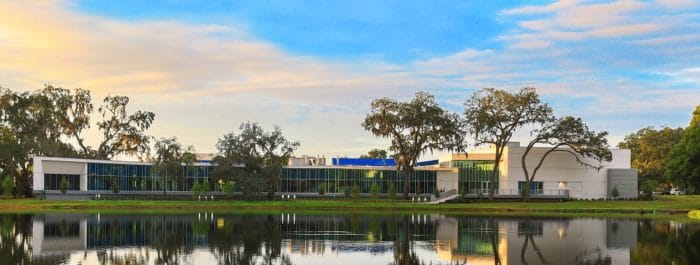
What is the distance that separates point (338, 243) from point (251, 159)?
5281 centimetres

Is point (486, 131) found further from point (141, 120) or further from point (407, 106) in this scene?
point (141, 120)

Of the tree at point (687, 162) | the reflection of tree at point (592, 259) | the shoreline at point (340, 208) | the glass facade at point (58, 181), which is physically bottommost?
the shoreline at point (340, 208)

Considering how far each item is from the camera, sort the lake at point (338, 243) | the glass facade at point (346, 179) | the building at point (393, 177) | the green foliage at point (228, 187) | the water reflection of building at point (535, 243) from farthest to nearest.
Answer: the glass facade at point (346, 179)
the building at point (393, 177)
the green foliage at point (228, 187)
the water reflection of building at point (535, 243)
the lake at point (338, 243)

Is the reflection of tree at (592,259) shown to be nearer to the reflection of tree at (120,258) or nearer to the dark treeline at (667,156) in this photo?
the reflection of tree at (120,258)

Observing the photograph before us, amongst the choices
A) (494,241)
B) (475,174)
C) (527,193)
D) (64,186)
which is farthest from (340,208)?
(494,241)

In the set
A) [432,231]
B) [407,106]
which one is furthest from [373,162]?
[432,231]

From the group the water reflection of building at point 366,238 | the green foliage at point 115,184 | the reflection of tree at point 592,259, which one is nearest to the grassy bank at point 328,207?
the green foliage at point 115,184

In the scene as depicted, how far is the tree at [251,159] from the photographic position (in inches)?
3435

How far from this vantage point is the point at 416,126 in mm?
92062

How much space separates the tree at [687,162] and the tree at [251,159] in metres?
41.4

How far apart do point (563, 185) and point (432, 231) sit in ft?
191

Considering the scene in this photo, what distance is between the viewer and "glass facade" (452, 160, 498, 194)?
102m

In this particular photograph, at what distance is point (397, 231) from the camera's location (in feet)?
144

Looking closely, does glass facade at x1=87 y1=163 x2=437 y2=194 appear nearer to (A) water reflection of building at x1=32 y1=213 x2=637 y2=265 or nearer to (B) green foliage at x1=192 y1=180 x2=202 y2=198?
(B) green foliage at x1=192 y1=180 x2=202 y2=198
